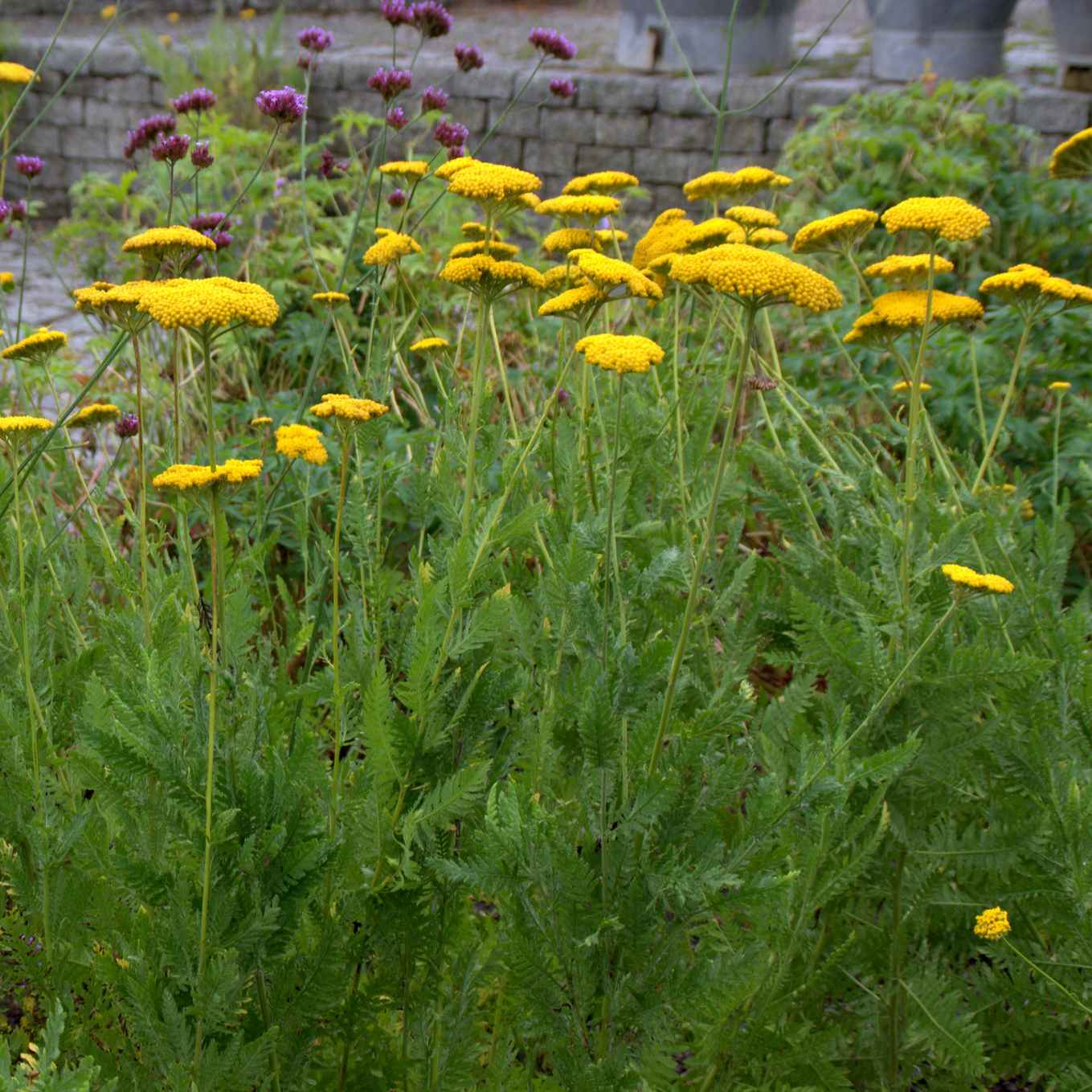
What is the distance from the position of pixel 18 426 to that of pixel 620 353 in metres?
0.71

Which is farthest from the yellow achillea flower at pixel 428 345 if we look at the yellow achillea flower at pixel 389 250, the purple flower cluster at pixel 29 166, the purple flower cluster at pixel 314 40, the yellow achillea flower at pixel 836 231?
the purple flower cluster at pixel 29 166

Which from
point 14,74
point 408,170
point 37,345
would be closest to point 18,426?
point 37,345

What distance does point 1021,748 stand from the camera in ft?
5.13

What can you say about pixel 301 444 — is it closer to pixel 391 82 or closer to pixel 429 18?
pixel 391 82

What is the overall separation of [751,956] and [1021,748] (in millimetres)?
509

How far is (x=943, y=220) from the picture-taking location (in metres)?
1.60

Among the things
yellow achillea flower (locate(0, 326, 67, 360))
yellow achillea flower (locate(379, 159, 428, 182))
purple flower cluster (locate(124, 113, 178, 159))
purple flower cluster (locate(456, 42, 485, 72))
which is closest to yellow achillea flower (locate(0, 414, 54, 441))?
yellow achillea flower (locate(0, 326, 67, 360))

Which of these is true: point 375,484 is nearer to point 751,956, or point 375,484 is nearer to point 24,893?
point 24,893

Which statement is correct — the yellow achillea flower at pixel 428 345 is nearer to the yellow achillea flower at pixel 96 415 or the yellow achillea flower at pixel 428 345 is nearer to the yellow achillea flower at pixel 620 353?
the yellow achillea flower at pixel 96 415

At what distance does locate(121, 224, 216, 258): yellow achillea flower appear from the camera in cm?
147

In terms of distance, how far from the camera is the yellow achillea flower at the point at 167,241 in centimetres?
147

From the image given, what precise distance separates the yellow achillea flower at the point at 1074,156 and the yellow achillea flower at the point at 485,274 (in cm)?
109

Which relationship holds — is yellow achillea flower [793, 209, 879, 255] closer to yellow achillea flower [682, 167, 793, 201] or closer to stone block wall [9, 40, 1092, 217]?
yellow achillea flower [682, 167, 793, 201]

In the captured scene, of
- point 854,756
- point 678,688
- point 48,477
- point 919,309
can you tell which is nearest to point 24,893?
point 678,688
